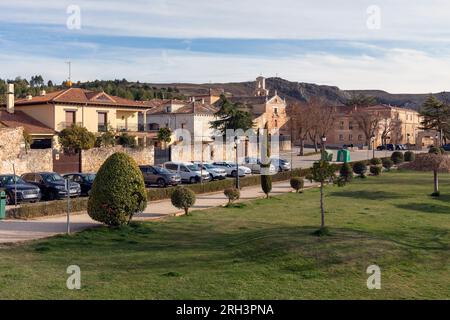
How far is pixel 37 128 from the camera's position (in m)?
43.5

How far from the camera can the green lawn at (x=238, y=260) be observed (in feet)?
33.3

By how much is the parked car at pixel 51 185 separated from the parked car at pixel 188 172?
10.0 meters

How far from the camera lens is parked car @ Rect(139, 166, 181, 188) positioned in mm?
31828

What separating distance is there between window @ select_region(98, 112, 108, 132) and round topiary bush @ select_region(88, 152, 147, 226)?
32519mm

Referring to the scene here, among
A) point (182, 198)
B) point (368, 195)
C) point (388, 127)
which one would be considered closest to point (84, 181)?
point (182, 198)

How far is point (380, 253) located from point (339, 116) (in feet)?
290

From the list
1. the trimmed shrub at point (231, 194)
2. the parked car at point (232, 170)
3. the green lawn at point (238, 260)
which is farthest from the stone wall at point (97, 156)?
the green lawn at point (238, 260)

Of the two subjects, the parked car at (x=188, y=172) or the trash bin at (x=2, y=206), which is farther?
the parked car at (x=188, y=172)

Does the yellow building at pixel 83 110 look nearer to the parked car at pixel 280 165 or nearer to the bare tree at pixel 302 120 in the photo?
the parked car at pixel 280 165

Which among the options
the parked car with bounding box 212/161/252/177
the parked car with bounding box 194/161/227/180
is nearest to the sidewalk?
the parked car with bounding box 194/161/227/180

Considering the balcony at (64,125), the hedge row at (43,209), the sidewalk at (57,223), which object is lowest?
the sidewalk at (57,223)

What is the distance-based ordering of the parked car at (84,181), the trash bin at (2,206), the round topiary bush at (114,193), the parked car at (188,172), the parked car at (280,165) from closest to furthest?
the round topiary bush at (114,193)
the trash bin at (2,206)
the parked car at (84,181)
the parked car at (188,172)
the parked car at (280,165)

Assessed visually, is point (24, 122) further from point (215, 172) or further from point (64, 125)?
point (215, 172)

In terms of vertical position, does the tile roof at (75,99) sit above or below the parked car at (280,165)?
above
